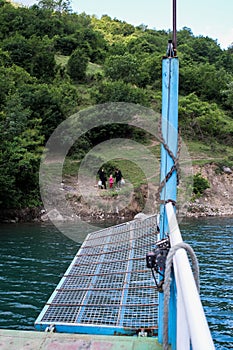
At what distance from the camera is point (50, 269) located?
13.6 m

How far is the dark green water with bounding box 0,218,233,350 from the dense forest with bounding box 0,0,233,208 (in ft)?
18.4

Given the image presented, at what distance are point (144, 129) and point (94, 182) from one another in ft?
35.9

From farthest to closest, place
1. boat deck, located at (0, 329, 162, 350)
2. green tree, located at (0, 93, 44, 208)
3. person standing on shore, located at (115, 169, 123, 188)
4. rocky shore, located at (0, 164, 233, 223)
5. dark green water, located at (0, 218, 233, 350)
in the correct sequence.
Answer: person standing on shore, located at (115, 169, 123, 188)
rocky shore, located at (0, 164, 233, 223)
green tree, located at (0, 93, 44, 208)
dark green water, located at (0, 218, 233, 350)
boat deck, located at (0, 329, 162, 350)

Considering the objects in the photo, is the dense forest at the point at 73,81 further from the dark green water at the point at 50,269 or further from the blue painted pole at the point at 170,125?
the blue painted pole at the point at 170,125

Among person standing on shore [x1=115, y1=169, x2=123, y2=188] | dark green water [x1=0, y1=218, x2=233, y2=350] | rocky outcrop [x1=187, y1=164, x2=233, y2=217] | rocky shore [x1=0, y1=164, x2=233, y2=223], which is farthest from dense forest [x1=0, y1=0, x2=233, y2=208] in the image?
rocky outcrop [x1=187, y1=164, x2=233, y2=217]

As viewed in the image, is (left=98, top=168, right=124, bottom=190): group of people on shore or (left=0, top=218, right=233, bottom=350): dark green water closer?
(left=0, top=218, right=233, bottom=350): dark green water

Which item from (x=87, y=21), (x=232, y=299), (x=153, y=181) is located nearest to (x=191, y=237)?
(x=232, y=299)

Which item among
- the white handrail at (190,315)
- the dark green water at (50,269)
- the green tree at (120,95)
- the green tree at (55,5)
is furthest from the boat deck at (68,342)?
the green tree at (55,5)

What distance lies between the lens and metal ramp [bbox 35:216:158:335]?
5.47 meters

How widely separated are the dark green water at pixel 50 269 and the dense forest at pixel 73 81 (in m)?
5.62

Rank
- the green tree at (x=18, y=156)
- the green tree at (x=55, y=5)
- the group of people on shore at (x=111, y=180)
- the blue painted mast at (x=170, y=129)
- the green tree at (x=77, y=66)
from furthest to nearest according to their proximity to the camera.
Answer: the green tree at (x=55, y=5) → the green tree at (x=77, y=66) → the group of people on shore at (x=111, y=180) → the green tree at (x=18, y=156) → the blue painted mast at (x=170, y=129)

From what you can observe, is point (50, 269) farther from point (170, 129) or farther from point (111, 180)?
point (111, 180)

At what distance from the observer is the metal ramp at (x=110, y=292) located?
5.47m

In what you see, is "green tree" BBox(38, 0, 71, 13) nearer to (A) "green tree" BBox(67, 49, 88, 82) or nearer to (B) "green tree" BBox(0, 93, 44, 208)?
(A) "green tree" BBox(67, 49, 88, 82)
